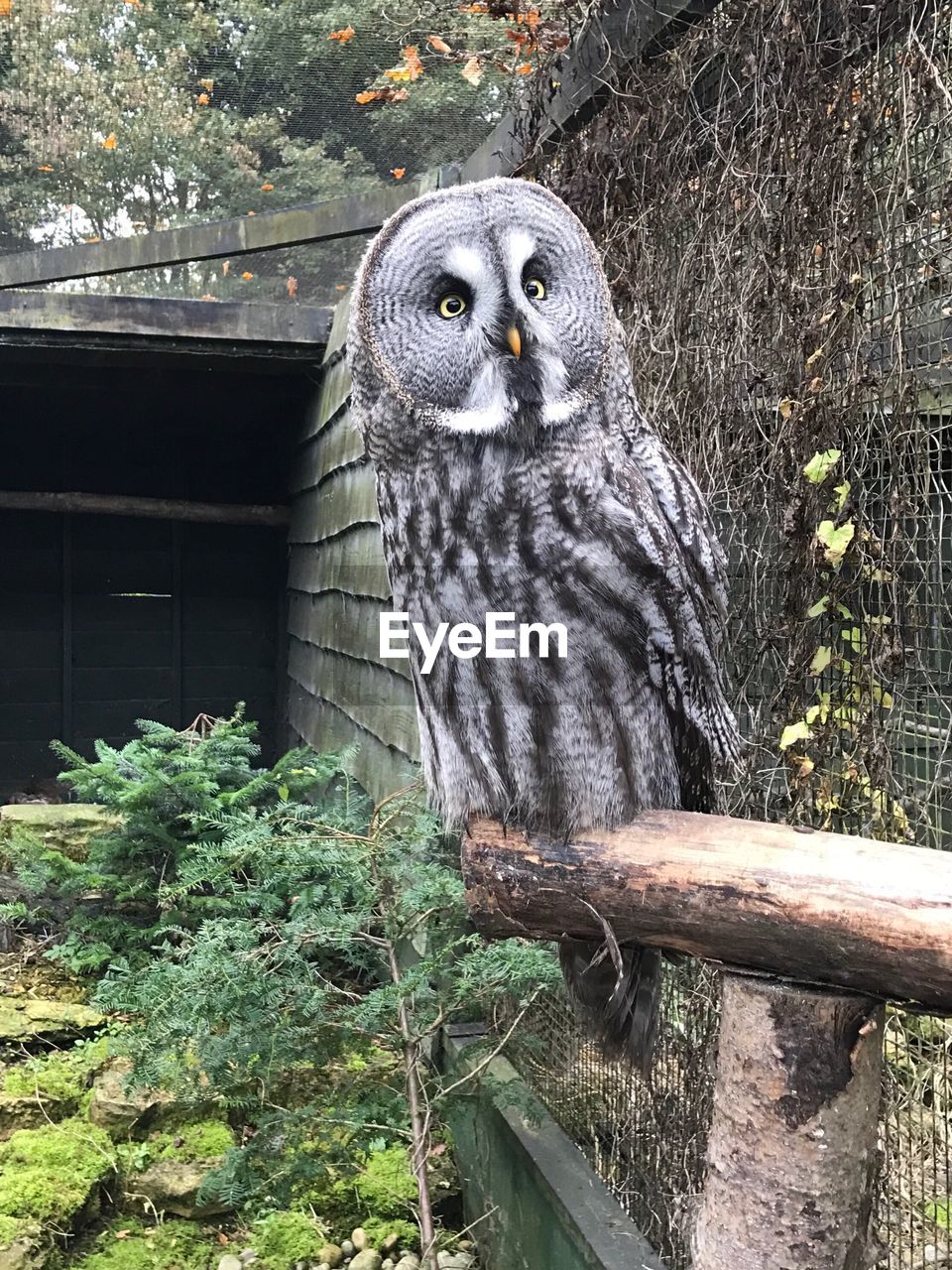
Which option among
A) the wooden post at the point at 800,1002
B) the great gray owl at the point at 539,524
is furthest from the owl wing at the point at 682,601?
the wooden post at the point at 800,1002

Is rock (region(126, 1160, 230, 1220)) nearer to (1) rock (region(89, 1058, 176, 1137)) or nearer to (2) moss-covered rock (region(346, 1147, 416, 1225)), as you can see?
(1) rock (region(89, 1058, 176, 1137))

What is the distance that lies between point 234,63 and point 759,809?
2.94 meters

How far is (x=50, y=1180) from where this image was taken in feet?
8.31

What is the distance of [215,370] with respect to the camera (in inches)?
201

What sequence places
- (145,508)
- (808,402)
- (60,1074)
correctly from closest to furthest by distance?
(808,402) → (60,1074) → (145,508)

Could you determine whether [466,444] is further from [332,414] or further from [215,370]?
[215,370]

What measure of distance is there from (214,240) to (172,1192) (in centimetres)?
316

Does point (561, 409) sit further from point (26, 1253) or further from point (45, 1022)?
point (45, 1022)

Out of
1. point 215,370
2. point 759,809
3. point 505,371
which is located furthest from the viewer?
point 215,370

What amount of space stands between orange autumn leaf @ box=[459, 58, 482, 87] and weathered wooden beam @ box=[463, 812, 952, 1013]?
91.2 inches

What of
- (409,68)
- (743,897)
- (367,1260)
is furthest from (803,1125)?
(409,68)

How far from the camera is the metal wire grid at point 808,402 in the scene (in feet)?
5.15

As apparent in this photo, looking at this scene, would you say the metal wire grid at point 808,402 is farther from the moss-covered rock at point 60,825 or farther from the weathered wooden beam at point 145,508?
the weathered wooden beam at point 145,508

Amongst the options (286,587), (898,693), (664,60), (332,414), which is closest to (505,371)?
(898,693)
